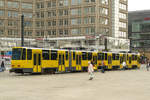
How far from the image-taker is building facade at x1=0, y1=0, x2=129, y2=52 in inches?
3337

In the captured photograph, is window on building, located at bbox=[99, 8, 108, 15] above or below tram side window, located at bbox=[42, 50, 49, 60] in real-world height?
above

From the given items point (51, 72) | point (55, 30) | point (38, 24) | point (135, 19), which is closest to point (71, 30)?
point (55, 30)

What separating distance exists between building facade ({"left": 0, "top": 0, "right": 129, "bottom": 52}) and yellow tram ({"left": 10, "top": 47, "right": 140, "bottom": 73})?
37.0 metres

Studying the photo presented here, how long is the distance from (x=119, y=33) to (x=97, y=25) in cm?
1217

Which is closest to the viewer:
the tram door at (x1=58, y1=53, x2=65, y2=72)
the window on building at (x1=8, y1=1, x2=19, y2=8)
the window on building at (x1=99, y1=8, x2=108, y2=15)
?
the tram door at (x1=58, y1=53, x2=65, y2=72)

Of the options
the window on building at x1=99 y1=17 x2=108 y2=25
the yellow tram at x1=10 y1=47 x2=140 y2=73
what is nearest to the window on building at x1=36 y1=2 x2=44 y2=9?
the window on building at x1=99 y1=17 x2=108 y2=25

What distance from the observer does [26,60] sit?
99.8ft

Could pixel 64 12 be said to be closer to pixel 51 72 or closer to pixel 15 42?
pixel 15 42

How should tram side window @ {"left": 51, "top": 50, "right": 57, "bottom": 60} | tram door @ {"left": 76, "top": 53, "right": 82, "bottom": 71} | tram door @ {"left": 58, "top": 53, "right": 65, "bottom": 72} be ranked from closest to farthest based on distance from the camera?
1. tram side window @ {"left": 51, "top": 50, "right": 57, "bottom": 60}
2. tram door @ {"left": 58, "top": 53, "right": 65, "bottom": 72}
3. tram door @ {"left": 76, "top": 53, "right": 82, "bottom": 71}

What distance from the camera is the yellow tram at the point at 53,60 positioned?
30.4 meters

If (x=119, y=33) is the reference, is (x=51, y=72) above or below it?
below

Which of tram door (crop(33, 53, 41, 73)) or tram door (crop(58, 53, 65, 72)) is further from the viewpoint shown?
tram door (crop(58, 53, 65, 72))

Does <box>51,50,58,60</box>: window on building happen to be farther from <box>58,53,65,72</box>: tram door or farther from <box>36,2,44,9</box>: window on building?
<box>36,2,44,9</box>: window on building

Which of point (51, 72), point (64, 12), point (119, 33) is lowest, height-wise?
point (51, 72)
